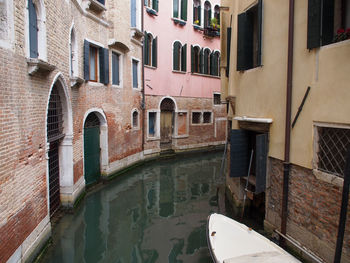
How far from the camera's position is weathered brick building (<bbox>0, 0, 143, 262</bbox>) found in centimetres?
413

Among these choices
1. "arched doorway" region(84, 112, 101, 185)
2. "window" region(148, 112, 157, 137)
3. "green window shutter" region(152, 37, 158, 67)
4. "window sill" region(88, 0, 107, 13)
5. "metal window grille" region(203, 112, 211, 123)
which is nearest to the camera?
"window sill" region(88, 0, 107, 13)

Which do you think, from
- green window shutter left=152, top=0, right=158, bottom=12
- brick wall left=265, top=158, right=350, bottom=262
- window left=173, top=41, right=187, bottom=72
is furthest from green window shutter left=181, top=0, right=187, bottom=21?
brick wall left=265, top=158, right=350, bottom=262

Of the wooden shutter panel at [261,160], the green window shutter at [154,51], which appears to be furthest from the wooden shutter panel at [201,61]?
the wooden shutter panel at [261,160]

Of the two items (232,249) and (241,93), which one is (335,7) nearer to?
(241,93)

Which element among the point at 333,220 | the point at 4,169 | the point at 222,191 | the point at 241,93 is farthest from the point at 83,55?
the point at 333,220

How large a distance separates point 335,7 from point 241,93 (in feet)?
9.09

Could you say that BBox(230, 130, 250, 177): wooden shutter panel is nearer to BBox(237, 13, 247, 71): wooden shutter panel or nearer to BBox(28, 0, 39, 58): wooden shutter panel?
BBox(237, 13, 247, 71): wooden shutter panel

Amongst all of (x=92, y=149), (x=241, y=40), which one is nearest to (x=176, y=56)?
(x=92, y=149)

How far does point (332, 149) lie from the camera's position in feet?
13.4

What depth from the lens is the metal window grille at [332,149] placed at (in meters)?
3.89

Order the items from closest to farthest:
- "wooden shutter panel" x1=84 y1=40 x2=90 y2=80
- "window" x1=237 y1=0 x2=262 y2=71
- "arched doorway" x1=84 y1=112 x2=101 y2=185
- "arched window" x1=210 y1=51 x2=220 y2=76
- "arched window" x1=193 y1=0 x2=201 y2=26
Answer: "window" x1=237 y1=0 x2=262 y2=71, "wooden shutter panel" x1=84 y1=40 x2=90 y2=80, "arched doorway" x1=84 y1=112 x2=101 y2=185, "arched window" x1=193 y1=0 x2=201 y2=26, "arched window" x1=210 y1=51 x2=220 y2=76

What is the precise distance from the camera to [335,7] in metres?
4.22

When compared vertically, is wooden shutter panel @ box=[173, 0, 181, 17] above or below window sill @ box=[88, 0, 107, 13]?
above

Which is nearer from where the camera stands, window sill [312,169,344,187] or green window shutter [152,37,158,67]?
window sill [312,169,344,187]
